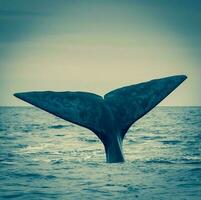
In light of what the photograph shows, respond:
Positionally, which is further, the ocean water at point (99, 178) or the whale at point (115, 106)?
the whale at point (115, 106)

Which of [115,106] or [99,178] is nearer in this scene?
[99,178]

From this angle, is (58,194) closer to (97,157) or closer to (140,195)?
(140,195)

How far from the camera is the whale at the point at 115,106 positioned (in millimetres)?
10984

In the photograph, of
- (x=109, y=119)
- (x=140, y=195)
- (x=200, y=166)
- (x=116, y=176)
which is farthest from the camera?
(x=200, y=166)

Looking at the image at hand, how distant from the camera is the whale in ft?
36.0

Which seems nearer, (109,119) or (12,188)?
(12,188)

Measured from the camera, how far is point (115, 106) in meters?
11.3

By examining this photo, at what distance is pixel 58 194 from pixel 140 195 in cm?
140

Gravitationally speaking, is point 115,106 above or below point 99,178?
above

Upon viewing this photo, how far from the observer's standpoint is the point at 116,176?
10523 millimetres

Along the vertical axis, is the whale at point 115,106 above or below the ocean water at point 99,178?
above

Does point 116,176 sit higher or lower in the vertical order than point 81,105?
lower

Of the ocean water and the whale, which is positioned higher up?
the whale

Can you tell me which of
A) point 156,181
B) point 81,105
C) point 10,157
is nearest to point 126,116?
point 81,105
